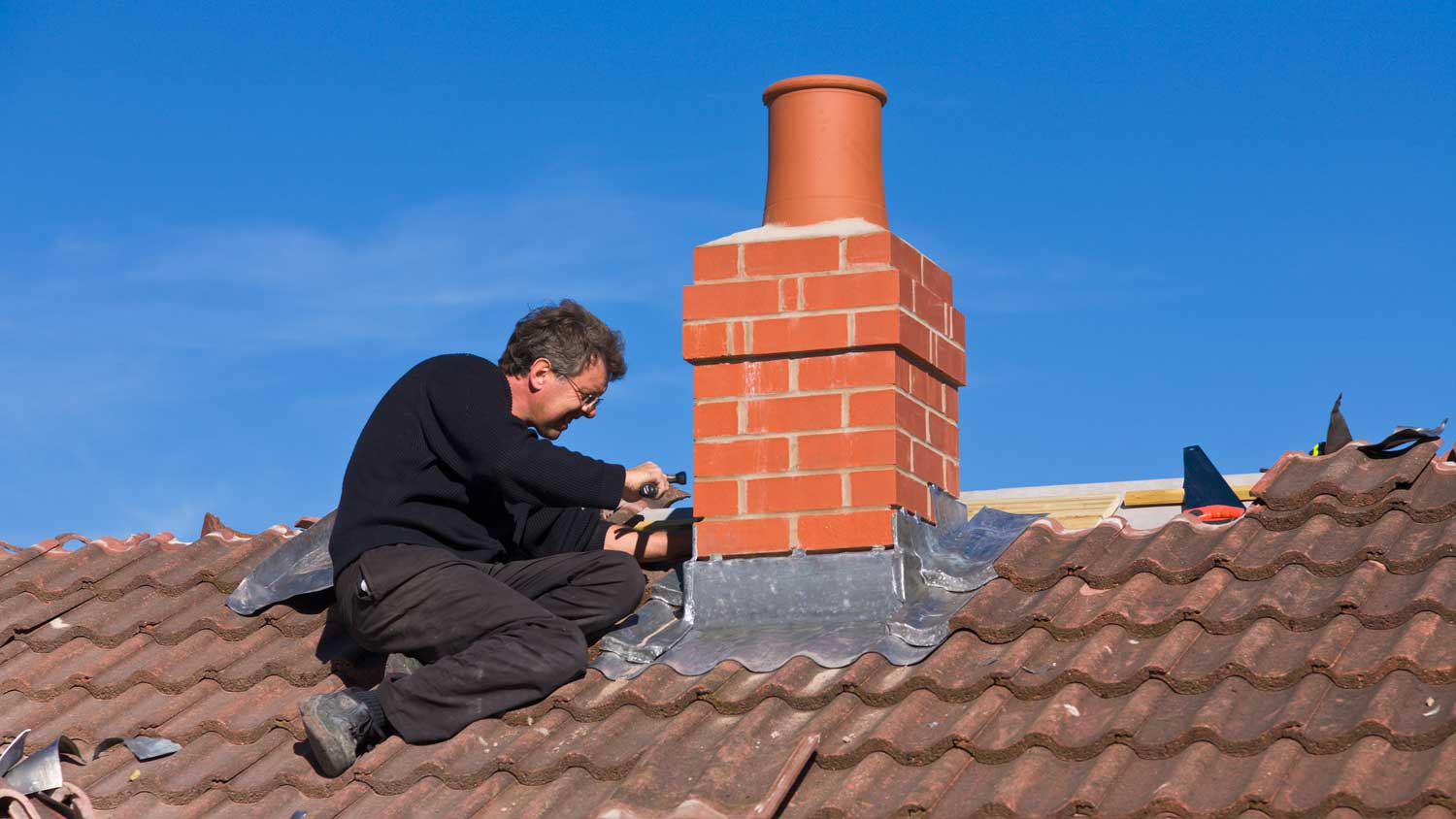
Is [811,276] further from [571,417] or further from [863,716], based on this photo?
[863,716]

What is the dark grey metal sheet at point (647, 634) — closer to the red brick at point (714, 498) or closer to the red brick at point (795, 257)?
the red brick at point (714, 498)

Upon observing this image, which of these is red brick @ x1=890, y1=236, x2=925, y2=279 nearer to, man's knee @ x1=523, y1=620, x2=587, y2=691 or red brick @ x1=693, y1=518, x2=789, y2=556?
red brick @ x1=693, y1=518, x2=789, y2=556

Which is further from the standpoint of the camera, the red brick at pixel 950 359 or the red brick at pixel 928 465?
the red brick at pixel 950 359

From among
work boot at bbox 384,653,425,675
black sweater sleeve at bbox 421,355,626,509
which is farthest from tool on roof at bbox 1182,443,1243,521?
work boot at bbox 384,653,425,675

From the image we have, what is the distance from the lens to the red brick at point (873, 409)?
5.56 m

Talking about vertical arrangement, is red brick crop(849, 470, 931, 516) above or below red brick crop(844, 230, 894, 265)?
below

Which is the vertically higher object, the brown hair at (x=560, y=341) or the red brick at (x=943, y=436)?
the brown hair at (x=560, y=341)

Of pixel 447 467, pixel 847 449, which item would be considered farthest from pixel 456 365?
pixel 847 449

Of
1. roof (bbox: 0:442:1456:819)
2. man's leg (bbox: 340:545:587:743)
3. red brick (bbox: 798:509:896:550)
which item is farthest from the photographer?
red brick (bbox: 798:509:896:550)

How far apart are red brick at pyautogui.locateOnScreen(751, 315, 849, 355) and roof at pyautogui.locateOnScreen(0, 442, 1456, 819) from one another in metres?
0.91

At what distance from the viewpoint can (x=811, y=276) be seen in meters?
5.73

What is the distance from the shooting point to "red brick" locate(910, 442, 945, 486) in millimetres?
5773

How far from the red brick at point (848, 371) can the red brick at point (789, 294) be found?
18 cm

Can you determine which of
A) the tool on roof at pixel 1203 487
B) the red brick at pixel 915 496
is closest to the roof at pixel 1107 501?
the tool on roof at pixel 1203 487
